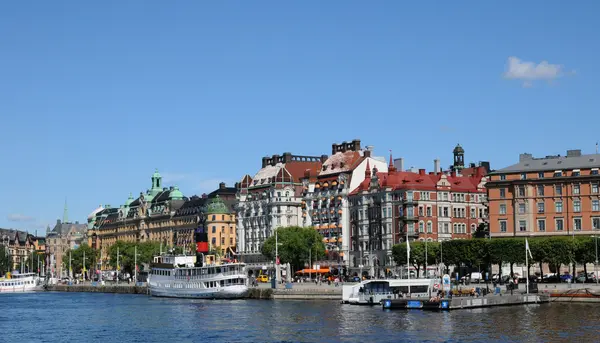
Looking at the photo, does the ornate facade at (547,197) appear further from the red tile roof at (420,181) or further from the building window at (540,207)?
the red tile roof at (420,181)

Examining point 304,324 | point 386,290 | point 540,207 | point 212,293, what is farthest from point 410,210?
point 304,324

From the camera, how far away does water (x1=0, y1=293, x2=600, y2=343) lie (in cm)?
8656

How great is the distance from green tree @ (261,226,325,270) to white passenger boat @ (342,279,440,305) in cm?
5726

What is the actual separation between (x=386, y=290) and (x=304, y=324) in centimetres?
3097

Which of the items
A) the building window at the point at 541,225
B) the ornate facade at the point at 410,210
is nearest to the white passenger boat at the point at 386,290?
the building window at the point at 541,225

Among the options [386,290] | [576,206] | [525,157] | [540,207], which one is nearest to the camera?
[386,290]

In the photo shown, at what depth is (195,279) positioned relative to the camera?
163 metres

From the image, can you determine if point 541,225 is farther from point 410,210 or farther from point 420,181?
point 420,181

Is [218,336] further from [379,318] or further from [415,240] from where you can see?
[415,240]

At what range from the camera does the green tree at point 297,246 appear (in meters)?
192

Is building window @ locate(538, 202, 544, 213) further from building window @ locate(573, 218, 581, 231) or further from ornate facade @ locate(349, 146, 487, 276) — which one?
ornate facade @ locate(349, 146, 487, 276)

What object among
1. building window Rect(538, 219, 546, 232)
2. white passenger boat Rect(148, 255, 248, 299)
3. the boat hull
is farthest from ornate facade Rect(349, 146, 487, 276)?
the boat hull

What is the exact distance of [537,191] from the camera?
160500 mm

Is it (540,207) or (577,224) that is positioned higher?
(540,207)
